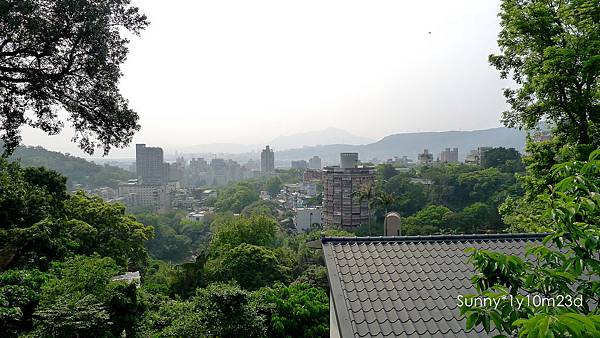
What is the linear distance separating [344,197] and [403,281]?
48563 millimetres

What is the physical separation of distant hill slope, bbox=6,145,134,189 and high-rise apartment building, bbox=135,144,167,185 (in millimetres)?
19202

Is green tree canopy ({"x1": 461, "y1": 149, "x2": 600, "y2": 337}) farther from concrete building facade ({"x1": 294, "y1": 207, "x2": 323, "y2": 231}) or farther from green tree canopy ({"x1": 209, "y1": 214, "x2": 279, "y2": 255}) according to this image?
concrete building facade ({"x1": 294, "y1": 207, "x2": 323, "y2": 231})

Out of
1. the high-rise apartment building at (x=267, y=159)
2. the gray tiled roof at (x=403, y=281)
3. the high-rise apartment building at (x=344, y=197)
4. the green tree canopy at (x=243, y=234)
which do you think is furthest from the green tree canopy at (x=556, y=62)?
the high-rise apartment building at (x=267, y=159)

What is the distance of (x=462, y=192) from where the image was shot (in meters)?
46.0

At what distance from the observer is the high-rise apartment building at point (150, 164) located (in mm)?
118250

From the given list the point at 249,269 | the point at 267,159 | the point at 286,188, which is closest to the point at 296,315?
the point at 249,269

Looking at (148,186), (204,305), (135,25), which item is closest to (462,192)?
(204,305)

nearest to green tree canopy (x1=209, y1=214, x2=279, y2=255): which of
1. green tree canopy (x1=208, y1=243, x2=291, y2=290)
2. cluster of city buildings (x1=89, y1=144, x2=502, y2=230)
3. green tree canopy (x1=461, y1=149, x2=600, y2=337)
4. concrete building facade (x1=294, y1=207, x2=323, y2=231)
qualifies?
green tree canopy (x1=208, y1=243, x2=291, y2=290)

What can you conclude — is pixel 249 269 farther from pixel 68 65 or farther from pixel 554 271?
pixel 554 271

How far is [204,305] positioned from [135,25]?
19.3 ft

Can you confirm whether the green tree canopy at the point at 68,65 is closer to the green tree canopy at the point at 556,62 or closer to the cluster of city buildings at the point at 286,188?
the green tree canopy at the point at 556,62

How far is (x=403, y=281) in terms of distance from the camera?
3.75 meters

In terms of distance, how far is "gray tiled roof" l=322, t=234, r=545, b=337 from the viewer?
3199 mm

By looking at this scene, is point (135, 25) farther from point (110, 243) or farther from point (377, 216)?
point (377, 216)
